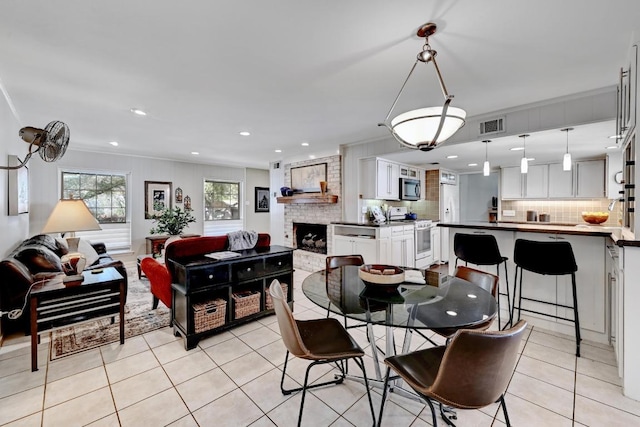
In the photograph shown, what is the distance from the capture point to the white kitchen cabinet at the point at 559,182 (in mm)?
5238

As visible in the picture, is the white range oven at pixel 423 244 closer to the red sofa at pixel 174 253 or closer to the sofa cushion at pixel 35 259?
the red sofa at pixel 174 253

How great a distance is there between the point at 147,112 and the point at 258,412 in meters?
3.59

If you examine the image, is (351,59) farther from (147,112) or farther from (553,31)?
(147,112)

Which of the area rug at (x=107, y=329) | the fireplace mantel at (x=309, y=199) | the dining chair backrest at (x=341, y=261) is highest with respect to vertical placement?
the fireplace mantel at (x=309, y=199)

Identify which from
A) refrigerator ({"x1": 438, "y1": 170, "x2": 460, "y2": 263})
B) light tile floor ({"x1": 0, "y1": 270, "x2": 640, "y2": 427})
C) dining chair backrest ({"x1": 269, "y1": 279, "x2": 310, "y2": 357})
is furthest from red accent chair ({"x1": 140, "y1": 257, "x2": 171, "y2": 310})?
refrigerator ({"x1": 438, "y1": 170, "x2": 460, "y2": 263})

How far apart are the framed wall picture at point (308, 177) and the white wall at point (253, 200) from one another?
2.42 metres

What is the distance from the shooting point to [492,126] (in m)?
3.49

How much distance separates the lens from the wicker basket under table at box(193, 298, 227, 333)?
2584 millimetres

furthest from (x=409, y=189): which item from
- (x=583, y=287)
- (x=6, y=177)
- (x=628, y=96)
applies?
(x=6, y=177)

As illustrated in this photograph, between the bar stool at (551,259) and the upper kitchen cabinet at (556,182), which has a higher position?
the upper kitchen cabinet at (556,182)

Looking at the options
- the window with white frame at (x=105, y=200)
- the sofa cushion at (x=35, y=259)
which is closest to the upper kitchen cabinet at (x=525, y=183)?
the sofa cushion at (x=35, y=259)

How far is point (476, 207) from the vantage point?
26.1 feet

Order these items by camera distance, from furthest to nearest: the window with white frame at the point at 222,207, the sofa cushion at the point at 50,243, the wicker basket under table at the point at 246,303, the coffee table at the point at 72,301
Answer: the window with white frame at the point at 222,207
the sofa cushion at the point at 50,243
the wicker basket under table at the point at 246,303
the coffee table at the point at 72,301

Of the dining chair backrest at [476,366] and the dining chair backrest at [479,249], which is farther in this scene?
the dining chair backrest at [479,249]
